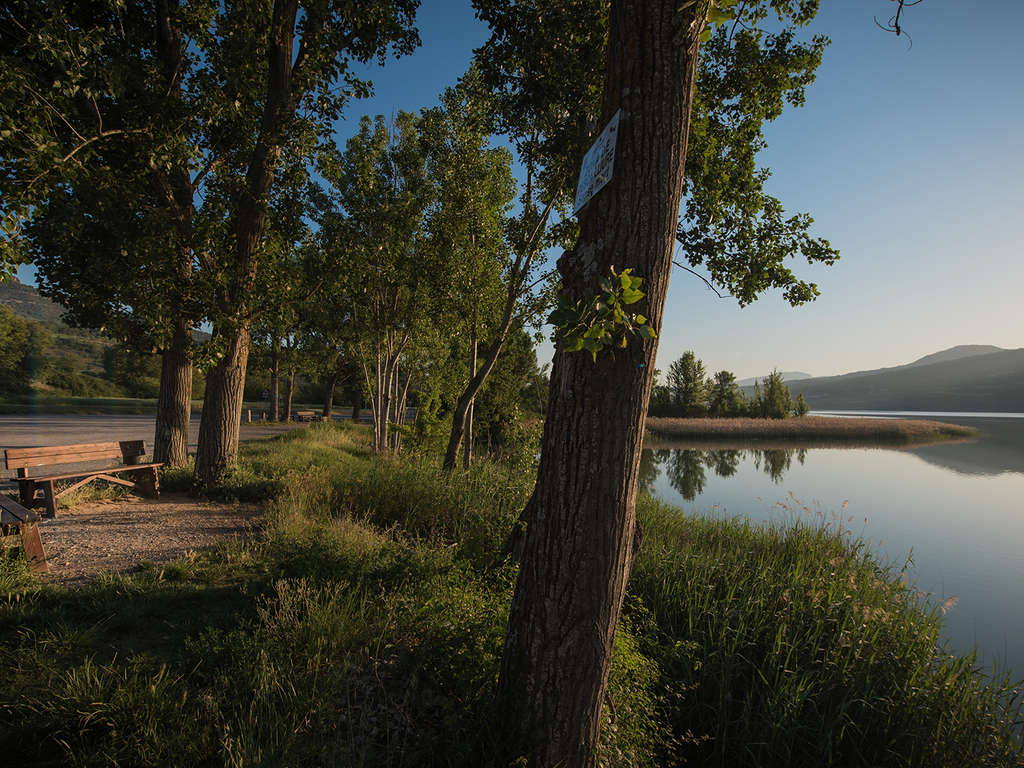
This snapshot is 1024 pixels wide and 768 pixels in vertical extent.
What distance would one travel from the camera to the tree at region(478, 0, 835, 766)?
1989 millimetres

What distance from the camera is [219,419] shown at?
25.0 feet

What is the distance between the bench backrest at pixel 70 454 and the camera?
5.83 metres

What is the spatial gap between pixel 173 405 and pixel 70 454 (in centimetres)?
169

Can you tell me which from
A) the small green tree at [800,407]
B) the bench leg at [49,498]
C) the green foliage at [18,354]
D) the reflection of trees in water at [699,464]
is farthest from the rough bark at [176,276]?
the small green tree at [800,407]

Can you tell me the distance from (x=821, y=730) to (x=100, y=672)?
181 inches

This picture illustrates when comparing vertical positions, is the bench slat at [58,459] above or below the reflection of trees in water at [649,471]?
above

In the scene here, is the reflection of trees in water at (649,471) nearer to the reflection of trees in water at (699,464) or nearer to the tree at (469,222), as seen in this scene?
the reflection of trees in water at (699,464)

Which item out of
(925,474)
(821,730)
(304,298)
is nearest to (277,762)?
(821,730)

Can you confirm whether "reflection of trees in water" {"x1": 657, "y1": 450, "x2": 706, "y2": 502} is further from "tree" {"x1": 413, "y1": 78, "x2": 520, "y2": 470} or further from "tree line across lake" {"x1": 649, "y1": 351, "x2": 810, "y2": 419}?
"tree line across lake" {"x1": 649, "y1": 351, "x2": 810, "y2": 419}

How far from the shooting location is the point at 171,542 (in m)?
5.06

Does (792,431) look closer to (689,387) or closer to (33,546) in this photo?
(689,387)

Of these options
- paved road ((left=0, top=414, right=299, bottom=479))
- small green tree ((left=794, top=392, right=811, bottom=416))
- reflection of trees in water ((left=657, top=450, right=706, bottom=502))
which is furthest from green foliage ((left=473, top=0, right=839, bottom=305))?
small green tree ((left=794, top=392, right=811, bottom=416))

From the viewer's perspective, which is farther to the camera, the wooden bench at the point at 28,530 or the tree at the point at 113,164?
the tree at the point at 113,164

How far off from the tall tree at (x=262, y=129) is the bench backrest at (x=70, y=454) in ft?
3.57
